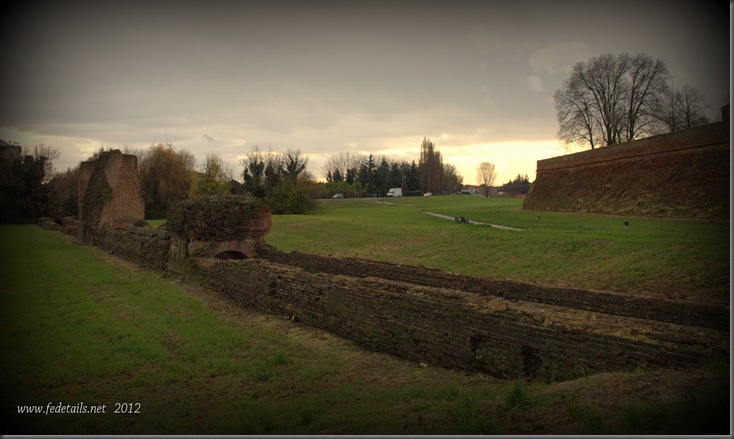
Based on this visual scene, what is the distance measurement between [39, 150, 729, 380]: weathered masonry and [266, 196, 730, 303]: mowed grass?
156cm

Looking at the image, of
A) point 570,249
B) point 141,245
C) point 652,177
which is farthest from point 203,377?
point 652,177

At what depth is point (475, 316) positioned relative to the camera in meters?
6.00

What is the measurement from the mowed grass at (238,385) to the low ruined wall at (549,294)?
3709 millimetres

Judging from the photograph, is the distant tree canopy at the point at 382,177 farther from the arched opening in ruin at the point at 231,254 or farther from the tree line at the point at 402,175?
the arched opening in ruin at the point at 231,254

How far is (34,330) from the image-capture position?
7688 mm

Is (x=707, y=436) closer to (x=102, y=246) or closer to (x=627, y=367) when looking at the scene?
(x=627, y=367)

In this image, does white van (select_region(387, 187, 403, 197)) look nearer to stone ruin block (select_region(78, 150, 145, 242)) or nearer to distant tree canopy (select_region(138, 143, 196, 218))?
distant tree canopy (select_region(138, 143, 196, 218))

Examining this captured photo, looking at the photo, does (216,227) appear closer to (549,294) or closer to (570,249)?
(549,294)

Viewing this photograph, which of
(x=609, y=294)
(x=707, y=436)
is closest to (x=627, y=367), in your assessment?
(x=707, y=436)

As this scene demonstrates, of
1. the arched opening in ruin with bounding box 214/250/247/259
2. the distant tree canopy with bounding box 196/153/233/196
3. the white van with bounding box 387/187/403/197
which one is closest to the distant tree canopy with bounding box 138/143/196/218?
the distant tree canopy with bounding box 196/153/233/196

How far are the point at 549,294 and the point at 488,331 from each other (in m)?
3.60

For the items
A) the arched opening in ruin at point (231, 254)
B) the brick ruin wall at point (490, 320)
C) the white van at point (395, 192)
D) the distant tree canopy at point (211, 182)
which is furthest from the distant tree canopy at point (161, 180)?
the white van at point (395, 192)

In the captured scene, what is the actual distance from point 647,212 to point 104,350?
74.9ft

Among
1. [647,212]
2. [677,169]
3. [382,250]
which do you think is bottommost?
[382,250]
